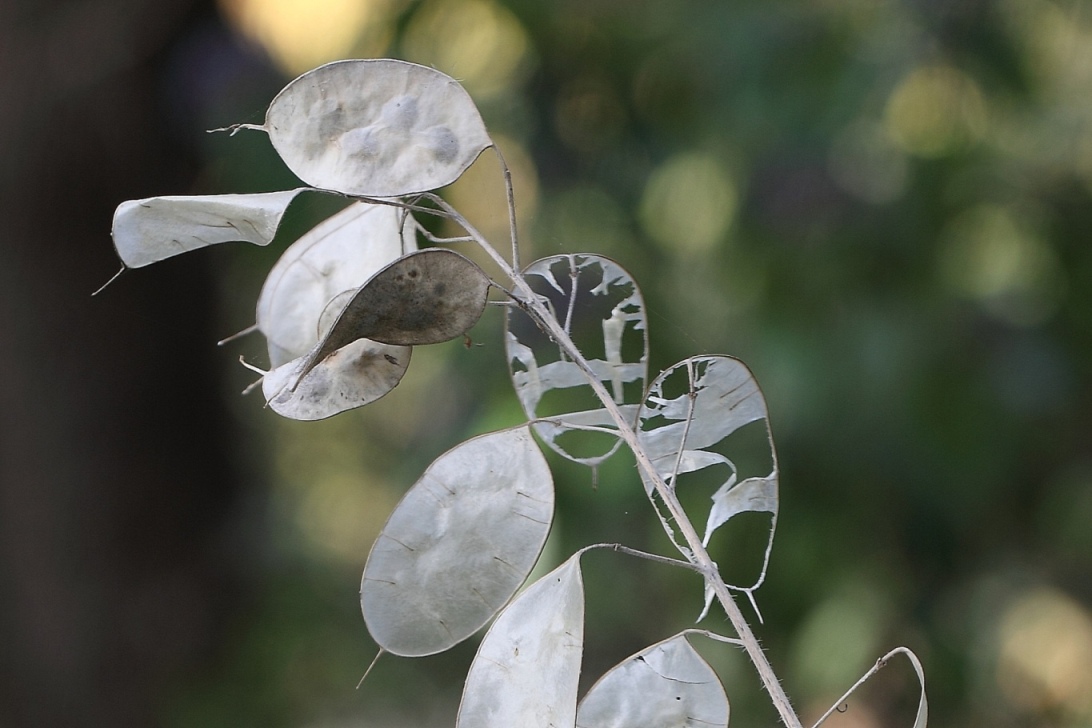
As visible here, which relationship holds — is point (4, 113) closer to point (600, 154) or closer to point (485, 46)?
point (485, 46)

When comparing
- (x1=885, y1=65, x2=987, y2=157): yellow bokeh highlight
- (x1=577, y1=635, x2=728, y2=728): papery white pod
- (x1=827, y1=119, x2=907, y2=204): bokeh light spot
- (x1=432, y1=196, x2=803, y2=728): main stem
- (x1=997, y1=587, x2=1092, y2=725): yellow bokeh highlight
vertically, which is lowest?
(x1=997, y1=587, x2=1092, y2=725): yellow bokeh highlight

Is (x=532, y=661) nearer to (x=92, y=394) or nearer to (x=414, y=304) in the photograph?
(x=414, y=304)

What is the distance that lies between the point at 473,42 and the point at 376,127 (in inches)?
33.6

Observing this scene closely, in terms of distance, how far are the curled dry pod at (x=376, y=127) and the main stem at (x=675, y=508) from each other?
1cm

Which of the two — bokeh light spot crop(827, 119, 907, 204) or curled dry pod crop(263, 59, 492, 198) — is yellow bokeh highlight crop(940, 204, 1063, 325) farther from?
curled dry pod crop(263, 59, 492, 198)

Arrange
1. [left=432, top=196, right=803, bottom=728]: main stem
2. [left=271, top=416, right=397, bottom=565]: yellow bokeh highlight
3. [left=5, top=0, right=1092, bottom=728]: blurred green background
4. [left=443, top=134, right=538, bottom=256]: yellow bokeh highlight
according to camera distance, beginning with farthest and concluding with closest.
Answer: [left=271, top=416, right=397, bottom=565]: yellow bokeh highlight < [left=443, top=134, right=538, bottom=256]: yellow bokeh highlight < [left=5, top=0, right=1092, bottom=728]: blurred green background < [left=432, top=196, right=803, bottom=728]: main stem

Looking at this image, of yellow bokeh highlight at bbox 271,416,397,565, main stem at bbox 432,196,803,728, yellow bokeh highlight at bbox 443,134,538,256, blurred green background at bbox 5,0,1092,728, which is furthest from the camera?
yellow bokeh highlight at bbox 271,416,397,565

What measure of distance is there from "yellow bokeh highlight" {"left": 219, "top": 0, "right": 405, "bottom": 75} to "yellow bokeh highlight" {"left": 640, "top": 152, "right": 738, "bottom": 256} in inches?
12.9

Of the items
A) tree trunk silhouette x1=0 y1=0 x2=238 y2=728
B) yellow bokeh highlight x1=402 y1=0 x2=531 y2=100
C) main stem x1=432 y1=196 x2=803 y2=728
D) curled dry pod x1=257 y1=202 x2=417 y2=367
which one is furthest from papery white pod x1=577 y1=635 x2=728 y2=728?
tree trunk silhouette x1=0 y1=0 x2=238 y2=728

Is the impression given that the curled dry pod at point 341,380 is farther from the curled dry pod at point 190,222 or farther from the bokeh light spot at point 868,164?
the bokeh light spot at point 868,164

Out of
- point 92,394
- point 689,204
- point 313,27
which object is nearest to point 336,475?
point 92,394

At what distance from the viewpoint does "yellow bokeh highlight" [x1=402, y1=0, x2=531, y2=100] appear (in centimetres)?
101

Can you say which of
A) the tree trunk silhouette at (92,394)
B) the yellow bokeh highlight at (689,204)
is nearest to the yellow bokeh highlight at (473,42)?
the yellow bokeh highlight at (689,204)

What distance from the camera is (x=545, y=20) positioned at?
3.59 feet
